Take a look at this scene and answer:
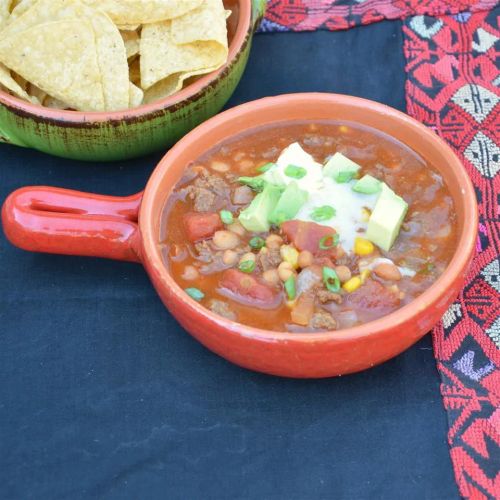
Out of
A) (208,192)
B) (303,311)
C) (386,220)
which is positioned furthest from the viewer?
(208,192)

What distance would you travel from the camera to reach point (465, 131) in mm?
3145

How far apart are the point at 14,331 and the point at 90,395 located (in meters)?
0.36

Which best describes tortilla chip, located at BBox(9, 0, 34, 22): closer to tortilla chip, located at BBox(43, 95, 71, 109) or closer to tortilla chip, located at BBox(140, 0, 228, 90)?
tortilla chip, located at BBox(43, 95, 71, 109)

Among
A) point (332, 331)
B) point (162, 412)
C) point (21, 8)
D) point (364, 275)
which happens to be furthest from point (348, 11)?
point (162, 412)

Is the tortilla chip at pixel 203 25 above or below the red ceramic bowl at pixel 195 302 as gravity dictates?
above

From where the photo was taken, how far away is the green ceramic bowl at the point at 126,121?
2775 mm

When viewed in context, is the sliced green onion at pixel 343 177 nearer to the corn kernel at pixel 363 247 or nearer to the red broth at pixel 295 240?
the red broth at pixel 295 240

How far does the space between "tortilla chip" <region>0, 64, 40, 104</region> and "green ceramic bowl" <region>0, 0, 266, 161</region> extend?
0.04 meters

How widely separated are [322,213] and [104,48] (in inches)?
38.9

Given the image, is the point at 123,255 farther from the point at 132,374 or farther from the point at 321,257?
the point at 321,257

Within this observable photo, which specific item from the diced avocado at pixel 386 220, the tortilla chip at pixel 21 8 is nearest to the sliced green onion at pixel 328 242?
the diced avocado at pixel 386 220

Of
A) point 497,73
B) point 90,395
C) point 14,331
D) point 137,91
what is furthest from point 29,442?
point 497,73

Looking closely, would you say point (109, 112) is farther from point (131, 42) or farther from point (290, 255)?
point (290, 255)

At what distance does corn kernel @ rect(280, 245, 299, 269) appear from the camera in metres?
2.40
